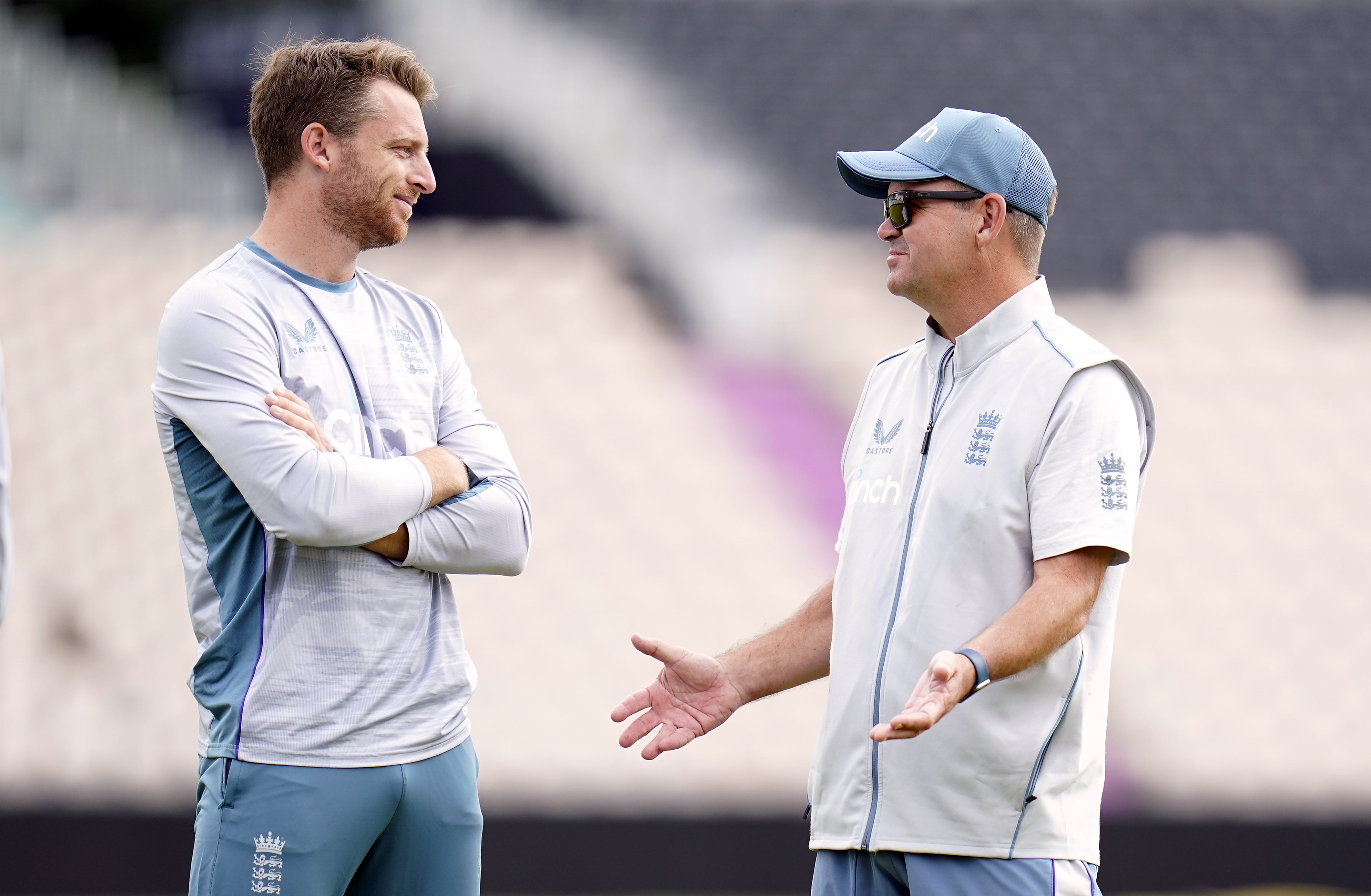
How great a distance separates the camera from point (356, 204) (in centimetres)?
181

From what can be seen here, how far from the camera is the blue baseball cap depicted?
1733 mm

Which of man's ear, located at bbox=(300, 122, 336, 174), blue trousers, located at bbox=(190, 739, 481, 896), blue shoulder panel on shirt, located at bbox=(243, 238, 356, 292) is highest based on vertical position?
man's ear, located at bbox=(300, 122, 336, 174)

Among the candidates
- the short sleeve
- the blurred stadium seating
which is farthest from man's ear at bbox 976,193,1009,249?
the blurred stadium seating

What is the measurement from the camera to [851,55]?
534 cm

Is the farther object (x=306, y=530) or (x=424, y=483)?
(x=424, y=483)

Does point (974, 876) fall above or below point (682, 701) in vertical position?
below

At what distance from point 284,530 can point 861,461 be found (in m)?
0.81

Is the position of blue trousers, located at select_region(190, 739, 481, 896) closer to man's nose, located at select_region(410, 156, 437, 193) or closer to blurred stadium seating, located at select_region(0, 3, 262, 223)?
man's nose, located at select_region(410, 156, 437, 193)

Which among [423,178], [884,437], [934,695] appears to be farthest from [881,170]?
[934,695]

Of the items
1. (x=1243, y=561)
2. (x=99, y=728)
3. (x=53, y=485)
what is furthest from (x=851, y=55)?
(x=99, y=728)

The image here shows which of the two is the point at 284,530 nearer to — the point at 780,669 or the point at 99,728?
the point at 780,669

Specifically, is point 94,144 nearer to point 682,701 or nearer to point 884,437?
point 682,701

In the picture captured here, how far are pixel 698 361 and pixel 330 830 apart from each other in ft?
11.5

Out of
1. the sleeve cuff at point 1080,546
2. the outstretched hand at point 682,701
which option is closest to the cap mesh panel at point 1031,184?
the sleeve cuff at point 1080,546
